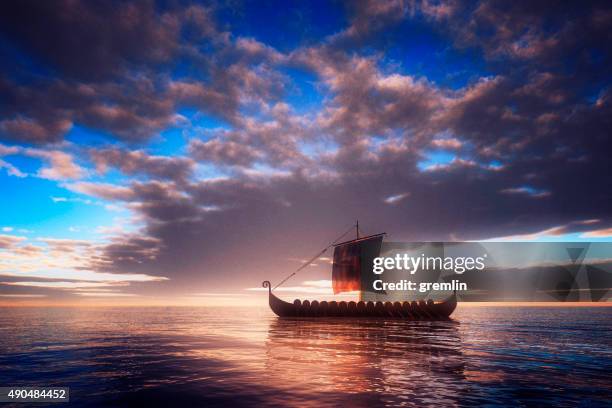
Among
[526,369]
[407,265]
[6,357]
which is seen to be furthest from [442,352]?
[407,265]

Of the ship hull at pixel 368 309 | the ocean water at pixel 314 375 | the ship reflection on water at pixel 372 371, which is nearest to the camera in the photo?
the ocean water at pixel 314 375

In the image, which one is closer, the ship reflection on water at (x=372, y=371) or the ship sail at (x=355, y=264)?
the ship reflection on water at (x=372, y=371)

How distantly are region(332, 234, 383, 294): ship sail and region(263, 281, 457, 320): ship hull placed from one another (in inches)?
222

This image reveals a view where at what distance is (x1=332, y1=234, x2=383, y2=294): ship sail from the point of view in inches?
2830

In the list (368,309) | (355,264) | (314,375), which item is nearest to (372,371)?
(314,375)

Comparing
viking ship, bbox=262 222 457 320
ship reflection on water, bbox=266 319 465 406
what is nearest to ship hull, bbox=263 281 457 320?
viking ship, bbox=262 222 457 320

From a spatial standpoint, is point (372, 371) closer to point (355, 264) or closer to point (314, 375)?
point (314, 375)

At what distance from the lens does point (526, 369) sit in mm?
18359

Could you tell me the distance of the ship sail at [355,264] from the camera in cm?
7188

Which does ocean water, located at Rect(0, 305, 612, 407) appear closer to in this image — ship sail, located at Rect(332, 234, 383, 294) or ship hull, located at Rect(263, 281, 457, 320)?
ship hull, located at Rect(263, 281, 457, 320)

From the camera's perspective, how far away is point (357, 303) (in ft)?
219

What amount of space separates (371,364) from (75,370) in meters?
13.3

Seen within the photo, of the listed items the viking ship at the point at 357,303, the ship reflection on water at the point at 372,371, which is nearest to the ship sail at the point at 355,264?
the viking ship at the point at 357,303

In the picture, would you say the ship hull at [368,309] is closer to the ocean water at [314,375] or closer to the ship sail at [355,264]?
the ship sail at [355,264]
